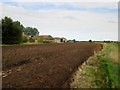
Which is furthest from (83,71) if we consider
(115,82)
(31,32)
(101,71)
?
(31,32)

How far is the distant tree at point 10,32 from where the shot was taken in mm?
54719

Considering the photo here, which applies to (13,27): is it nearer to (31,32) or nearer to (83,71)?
(83,71)

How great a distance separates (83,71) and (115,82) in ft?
8.48

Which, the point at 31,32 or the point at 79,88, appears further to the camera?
the point at 31,32

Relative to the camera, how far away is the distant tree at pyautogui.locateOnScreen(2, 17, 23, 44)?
54719mm

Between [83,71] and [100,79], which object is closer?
[100,79]

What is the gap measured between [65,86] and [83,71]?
4.14 meters

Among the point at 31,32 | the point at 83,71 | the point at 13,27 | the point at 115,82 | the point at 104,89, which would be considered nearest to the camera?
the point at 104,89

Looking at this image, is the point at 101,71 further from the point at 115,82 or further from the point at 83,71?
the point at 115,82

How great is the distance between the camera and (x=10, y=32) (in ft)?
182

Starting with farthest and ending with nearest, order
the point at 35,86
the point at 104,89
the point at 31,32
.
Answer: the point at 31,32 → the point at 104,89 → the point at 35,86

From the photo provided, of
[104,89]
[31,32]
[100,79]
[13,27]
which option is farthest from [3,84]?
[31,32]

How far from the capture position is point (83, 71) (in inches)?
553

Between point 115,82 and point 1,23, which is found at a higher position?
point 1,23
